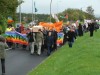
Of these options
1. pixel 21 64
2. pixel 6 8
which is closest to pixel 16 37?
pixel 21 64

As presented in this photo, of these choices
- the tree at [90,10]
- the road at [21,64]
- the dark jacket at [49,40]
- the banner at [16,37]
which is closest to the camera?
the road at [21,64]

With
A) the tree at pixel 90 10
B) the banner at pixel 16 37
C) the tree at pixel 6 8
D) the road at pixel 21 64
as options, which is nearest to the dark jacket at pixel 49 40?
the road at pixel 21 64

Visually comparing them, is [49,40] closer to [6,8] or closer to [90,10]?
[6,8]

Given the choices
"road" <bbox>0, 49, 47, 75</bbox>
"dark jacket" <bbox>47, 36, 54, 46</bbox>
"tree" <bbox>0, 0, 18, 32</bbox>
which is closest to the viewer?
"road" <bbox>0, 49, 47, 75</bbox>

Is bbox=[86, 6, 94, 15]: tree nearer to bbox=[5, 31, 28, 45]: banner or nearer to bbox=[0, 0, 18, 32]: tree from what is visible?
bbox=[0, 0, 18, 32]: tree

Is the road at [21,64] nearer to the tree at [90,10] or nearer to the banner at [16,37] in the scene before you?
the banner at [16,37]

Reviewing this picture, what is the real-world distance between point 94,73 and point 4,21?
3934cm

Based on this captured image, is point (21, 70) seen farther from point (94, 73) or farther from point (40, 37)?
point (40, 37)

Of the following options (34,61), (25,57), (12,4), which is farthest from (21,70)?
(12,4)

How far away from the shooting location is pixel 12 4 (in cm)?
5184

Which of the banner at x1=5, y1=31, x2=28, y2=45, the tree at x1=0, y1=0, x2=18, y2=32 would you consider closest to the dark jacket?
the banner at x1=5, y1=31, x2=28, y2=45

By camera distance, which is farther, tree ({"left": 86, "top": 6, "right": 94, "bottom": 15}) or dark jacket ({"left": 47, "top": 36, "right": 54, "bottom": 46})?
tree ({"left": 86, "top": 6, "right": 94, "bottom": 15})

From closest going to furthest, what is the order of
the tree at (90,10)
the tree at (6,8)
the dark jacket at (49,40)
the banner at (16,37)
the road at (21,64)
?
the road at (21,64), the dark jacket at (49,40), the banner at (16,37), the tree at (6,8), the tree at (90,10)

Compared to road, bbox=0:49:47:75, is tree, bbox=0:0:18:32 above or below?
above
